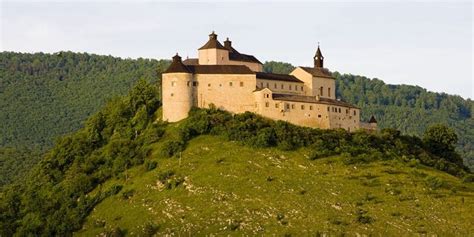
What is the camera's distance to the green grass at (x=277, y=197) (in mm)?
111250

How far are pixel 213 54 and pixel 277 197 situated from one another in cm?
2735

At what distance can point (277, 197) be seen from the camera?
11550 centimetres

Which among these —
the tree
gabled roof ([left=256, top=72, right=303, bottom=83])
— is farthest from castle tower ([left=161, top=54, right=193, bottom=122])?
the tree

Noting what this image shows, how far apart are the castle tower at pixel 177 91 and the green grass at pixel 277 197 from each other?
5.10 m

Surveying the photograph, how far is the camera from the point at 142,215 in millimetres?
116062

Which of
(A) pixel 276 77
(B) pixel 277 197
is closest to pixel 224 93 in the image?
(A) pixel 276 77

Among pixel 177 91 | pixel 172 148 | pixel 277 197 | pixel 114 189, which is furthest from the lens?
pixel 177 91

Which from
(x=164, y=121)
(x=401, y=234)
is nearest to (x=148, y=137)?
(x=164, y=121)

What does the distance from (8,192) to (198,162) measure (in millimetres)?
26615

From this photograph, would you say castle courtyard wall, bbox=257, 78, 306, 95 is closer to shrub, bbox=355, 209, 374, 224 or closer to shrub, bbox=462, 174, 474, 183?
shrub, bbox=462, 174, 474, 183

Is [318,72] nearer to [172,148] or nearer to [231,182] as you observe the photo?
[172,148]

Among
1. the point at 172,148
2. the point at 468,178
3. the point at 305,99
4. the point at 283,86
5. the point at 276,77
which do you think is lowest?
the point at 468,178

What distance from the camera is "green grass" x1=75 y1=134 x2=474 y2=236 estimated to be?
365 ft

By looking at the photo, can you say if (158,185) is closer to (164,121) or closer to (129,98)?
(164,121)
